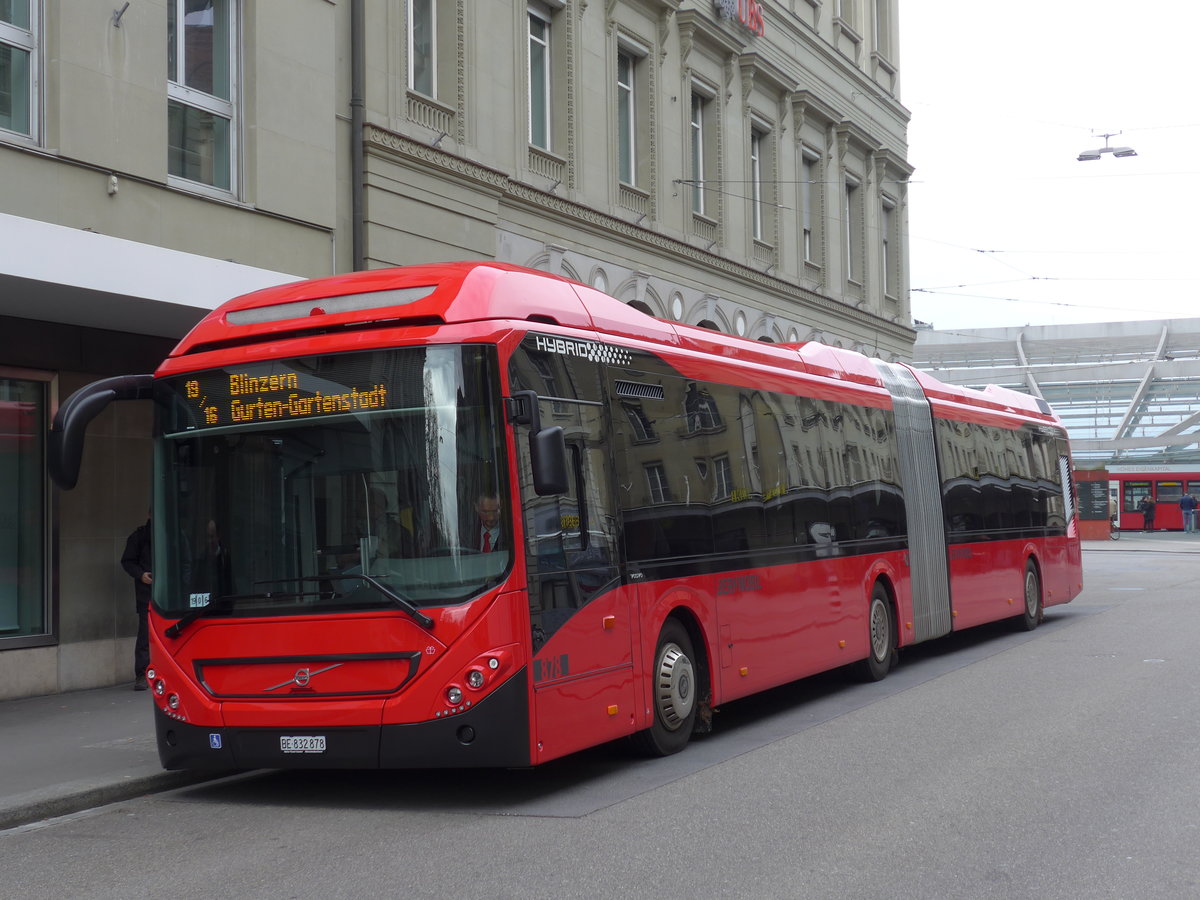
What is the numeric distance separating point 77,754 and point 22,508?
398 cm

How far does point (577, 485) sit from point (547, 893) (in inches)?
125

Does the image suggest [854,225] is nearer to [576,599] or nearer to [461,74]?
[461,74]

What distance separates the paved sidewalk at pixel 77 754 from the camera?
860cm

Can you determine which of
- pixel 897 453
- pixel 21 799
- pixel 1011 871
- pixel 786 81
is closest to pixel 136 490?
pixel 21 799

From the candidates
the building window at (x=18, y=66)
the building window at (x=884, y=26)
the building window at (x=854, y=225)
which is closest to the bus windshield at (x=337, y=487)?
the building window at (x=18, y=66)

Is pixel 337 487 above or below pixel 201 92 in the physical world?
below

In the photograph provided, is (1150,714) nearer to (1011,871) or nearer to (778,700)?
(778,700)

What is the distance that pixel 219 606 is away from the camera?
846 cm

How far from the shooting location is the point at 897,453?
1511 cm

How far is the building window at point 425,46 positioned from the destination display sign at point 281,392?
9402 mm

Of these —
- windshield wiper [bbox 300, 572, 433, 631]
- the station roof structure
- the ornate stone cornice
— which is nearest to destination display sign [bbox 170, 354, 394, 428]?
windshield wiper [bbox 300, 572, 433, 631]

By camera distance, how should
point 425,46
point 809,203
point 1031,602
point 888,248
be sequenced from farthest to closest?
point 888,248 → point 809,203 → point 1031,602 → point 425,46

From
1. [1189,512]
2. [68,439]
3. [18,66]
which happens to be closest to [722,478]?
[68,439]

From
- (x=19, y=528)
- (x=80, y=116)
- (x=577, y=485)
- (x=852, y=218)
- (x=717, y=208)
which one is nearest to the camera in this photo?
(x=577, y=485)
